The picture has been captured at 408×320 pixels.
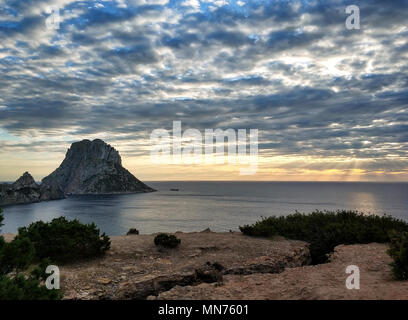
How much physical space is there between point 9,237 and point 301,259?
1983 centimetres

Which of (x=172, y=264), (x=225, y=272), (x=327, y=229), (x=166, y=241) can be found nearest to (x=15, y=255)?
(x=172, y=264)

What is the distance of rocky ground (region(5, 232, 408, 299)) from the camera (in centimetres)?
920

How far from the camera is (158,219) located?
2963 inches

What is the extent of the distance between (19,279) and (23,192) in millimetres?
142872

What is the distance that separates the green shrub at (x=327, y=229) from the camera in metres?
18.5

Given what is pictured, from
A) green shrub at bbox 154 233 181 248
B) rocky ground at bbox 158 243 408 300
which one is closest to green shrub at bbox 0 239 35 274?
rocky ground at bbox 158 243 408 300

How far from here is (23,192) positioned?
125 metres

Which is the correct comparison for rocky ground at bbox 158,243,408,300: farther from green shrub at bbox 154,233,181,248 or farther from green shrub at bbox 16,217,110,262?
green shrub at bbox 16,217,110,262

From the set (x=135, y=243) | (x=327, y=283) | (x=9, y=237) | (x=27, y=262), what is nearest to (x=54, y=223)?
(x=135, y=243)

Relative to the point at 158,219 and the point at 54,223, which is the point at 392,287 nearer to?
the point at 54,223

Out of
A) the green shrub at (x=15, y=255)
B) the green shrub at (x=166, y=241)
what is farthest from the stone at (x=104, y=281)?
the green shrub at (x=166, y=241)

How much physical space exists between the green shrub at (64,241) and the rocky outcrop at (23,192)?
128615 millimetres

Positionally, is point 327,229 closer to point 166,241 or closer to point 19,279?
point 166,241

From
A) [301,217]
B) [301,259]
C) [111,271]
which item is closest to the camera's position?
[111,271]
